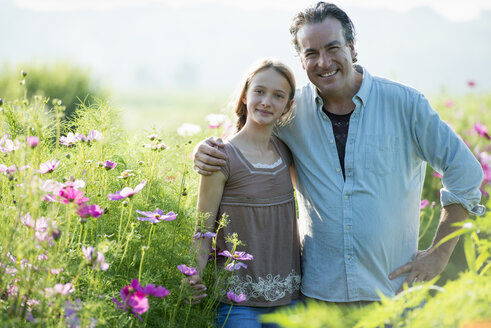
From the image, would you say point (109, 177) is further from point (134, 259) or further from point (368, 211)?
point (368, 211)

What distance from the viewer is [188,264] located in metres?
1.96

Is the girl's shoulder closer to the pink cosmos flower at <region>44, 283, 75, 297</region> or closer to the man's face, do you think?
the man's face

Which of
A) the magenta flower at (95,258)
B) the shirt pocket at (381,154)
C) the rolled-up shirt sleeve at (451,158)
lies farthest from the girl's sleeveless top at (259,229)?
the magenta flower at (95,258)

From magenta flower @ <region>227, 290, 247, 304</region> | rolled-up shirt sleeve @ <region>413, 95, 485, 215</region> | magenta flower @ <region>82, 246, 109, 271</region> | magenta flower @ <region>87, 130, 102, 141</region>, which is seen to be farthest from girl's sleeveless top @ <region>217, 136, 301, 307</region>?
magenta flower @ <region>82, 246, 109, 271</region>

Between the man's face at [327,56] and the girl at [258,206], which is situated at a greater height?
the man's face at [327,56]

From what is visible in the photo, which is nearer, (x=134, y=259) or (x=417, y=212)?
(x=134, y=259)

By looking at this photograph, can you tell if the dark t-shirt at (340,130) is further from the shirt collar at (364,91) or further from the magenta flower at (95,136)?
the magenta flower at (95,136)

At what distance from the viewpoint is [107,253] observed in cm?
190

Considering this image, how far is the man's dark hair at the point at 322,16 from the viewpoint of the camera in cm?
252

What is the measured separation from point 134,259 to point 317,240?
955 millimetres

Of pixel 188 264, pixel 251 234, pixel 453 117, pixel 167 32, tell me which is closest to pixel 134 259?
pixel 188 264

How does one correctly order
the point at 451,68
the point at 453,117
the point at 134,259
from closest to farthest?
the point at 134,259
the point at 453,117
the point at 451,68

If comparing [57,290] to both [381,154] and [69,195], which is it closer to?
[69,195]

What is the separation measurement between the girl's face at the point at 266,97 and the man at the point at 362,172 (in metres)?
0.19
